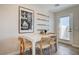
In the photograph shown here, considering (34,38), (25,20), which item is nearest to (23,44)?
(34,38)

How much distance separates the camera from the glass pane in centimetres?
185

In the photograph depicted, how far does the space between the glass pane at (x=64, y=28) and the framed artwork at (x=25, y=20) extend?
18.8 inches

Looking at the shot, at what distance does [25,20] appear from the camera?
1793 mm

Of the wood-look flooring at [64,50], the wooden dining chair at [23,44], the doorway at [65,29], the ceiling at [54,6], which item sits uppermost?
the ceiling at [54,6]

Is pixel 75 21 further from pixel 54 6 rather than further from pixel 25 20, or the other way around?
pixel 25 20

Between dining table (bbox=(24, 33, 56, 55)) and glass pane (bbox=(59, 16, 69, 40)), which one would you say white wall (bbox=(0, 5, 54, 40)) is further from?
glass pane (bbox=(59, 16, 69, 40))

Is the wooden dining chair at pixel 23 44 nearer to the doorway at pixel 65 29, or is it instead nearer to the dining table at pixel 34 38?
the dining table at pixel 34 38

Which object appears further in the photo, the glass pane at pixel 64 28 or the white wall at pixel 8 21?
the glass pane at pixel 64 28

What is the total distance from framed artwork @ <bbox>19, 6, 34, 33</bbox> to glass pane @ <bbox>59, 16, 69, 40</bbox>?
48 centimetres

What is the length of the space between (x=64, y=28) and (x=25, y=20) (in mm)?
647

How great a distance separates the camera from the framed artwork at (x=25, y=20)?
1754mm

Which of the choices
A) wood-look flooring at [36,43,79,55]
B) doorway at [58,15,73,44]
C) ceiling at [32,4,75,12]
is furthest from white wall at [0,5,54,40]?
doorway at [58,15,73,44]

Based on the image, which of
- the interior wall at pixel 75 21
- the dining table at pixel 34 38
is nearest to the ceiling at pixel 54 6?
the interior wall at pixel 75 21
